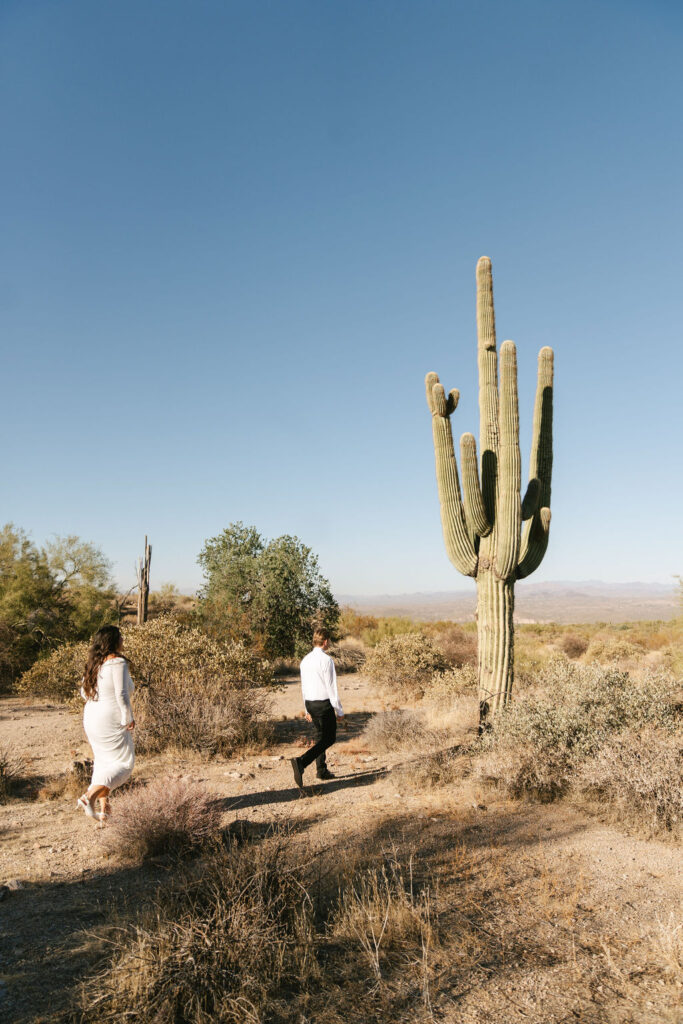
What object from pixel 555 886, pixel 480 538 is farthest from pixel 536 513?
pixel 555 886

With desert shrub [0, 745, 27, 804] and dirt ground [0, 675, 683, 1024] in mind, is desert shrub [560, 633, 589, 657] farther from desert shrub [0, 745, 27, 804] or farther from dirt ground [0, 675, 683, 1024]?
desert shrub [0, 745, 27, 804]

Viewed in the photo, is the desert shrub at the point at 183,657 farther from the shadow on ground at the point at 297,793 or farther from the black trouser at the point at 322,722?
the shadow on ground at the point at 297,793

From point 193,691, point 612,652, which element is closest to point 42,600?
point 193,691

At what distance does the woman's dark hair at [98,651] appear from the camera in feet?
17.3

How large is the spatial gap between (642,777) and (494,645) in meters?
2.95

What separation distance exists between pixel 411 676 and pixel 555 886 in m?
10.6

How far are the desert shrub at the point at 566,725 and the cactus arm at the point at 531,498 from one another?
2.36m

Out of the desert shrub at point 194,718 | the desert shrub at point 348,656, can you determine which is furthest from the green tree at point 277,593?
the desert shrub at point 194,718

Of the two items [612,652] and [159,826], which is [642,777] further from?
[612,652]

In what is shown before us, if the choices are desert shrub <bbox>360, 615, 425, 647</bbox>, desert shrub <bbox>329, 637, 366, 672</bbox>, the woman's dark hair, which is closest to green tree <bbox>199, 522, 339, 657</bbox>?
desert shrub <bbox>329, 637, 366, 672</bbox>

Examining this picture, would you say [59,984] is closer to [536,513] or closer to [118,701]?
[118,701]

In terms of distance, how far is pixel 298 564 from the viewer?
1938 centimetres

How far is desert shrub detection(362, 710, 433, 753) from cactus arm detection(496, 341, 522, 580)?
254cm

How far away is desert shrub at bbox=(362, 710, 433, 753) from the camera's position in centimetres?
822
